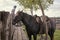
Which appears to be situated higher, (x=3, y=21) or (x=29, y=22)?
(x=3, y=21)

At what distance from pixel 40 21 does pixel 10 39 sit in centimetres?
894

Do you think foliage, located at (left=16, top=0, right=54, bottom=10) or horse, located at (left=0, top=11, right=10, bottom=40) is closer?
horse, located at (left=0, top=11, right=10, bottom=40)

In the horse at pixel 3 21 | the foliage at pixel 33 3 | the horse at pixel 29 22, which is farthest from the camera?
the foliage at pixel 33 3

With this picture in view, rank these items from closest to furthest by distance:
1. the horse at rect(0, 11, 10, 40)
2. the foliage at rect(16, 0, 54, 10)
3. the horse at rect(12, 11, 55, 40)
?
the horse at rect(0, 11, 10, 40) → the horse at rect(12, 11, 55, 40) → the foliage at rect(16, 0, 54, 10)

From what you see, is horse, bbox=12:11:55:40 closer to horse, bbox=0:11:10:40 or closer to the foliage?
horse, bbox=0:11:10:40

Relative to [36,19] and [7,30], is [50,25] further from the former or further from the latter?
[7,30]

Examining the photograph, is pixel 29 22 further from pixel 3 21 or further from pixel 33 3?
pixel 33 3

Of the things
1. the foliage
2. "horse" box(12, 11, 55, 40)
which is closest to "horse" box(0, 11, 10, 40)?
"horse" box(12, 11, 55, 40)

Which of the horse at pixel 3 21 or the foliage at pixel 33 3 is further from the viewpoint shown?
the foliage at pixel 33 3

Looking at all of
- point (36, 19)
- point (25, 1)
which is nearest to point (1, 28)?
point (36, 19)

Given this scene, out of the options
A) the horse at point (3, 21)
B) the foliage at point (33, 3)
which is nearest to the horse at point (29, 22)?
the horse at point (3, 21)

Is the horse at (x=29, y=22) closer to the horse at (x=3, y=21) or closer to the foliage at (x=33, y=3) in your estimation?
the horse at (x=3, y=21)

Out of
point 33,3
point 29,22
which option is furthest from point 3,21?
point 33,3

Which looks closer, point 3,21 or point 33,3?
point 3,21
